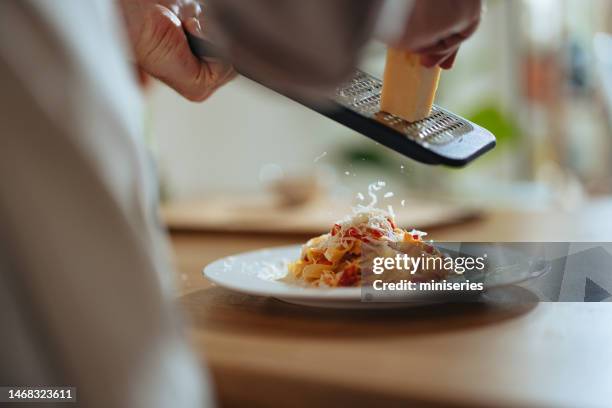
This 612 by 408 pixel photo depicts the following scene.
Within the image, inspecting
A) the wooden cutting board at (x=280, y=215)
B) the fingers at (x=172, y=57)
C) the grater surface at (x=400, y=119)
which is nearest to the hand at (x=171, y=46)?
the fingers at (x=172, y=57)

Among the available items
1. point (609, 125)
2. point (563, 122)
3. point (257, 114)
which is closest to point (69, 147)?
point (609, 125)

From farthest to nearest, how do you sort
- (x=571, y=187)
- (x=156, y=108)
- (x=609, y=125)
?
(x=571, y=187) < (x=156, y=108) < (x=609, y=125)

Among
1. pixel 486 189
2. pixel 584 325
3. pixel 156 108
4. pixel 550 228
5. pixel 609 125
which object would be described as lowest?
pixel 584 325

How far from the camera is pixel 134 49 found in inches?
30.8

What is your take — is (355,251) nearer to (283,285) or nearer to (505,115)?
(283,285)

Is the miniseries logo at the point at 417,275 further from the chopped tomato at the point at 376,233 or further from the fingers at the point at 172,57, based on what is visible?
the fingers at the point at 172,57

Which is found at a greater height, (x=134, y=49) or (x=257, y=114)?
(x=257, y=114)

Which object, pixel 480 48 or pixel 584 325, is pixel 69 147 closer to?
pixel 584 325

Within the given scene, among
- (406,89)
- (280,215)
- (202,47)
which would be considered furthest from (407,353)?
(280,215)

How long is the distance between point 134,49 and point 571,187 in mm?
2876

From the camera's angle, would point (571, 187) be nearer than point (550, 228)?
No

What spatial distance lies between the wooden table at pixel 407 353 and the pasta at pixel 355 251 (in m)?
0.03

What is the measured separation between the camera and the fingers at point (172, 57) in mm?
765

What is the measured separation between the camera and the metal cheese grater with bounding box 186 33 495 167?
1.87 ft
